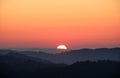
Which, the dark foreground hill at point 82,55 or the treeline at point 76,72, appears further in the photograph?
the dark foreground hill at point 82,55

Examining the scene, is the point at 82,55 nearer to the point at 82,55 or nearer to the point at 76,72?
the point at 82,55

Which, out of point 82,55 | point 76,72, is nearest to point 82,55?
point 82,55

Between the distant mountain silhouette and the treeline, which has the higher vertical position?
the distant mountain silhouette

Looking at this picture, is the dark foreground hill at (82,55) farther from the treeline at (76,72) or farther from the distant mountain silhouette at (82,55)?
the treeline at (76,72)

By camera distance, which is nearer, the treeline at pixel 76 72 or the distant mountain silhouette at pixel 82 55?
the treeline at pixel 76 72

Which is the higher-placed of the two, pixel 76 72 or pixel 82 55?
pixel 82 55

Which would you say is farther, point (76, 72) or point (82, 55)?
point (82, 55)

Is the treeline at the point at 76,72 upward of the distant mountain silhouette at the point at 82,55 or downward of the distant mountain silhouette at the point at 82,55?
downward

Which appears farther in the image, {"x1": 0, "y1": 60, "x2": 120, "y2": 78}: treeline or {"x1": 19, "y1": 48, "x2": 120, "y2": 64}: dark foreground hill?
{"x1": 19, "y1": 48, "x2": 120, "y2": 64}: dark foreground hill

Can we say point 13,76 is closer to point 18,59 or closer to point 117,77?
point 117,77

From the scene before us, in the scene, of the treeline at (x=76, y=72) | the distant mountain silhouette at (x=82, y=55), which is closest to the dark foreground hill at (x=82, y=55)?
the distant mountain silhouette at (x=82, y=55)

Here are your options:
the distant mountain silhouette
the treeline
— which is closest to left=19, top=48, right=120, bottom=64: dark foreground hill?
the distant mountain silhouette

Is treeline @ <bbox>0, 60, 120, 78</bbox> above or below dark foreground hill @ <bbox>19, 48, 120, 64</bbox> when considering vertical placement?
below

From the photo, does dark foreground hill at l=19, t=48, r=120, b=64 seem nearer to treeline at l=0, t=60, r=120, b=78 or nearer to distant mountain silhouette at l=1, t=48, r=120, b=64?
distant mountain silhouette at l=1, t=48, r=120, b=64
